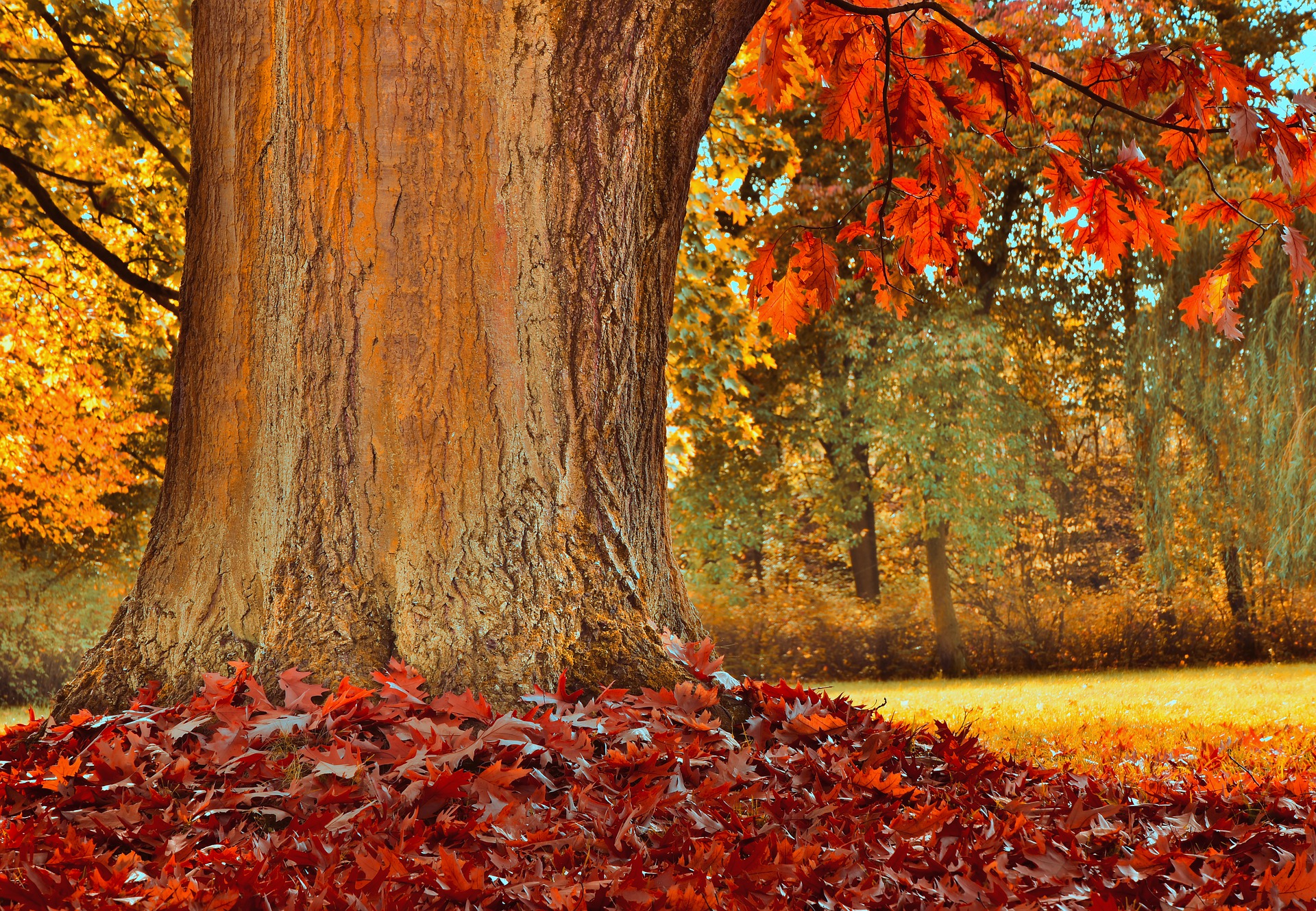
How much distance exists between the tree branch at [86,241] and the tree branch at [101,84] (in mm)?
861

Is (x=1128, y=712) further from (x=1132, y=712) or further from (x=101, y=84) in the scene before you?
(x=101, y=84)

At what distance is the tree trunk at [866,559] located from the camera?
1800 cm

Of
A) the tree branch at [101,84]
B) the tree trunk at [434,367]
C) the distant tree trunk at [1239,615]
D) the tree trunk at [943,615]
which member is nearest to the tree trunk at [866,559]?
the tree trunk at [943,615]

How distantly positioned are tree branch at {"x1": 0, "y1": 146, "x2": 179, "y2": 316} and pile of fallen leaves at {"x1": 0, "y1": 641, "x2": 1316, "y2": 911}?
512 centimetres

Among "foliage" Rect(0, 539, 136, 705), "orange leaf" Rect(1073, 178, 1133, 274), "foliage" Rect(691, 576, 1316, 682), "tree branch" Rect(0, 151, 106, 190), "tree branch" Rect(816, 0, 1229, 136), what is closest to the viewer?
"tree branch" Rect(816, 0, 1229, 136)

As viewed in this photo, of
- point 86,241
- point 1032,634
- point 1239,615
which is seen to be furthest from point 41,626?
point 1239,615

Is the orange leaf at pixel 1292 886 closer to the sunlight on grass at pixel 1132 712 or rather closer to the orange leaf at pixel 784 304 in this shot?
the sunlight on grass at pixel 1132 712

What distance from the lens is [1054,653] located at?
568 inches

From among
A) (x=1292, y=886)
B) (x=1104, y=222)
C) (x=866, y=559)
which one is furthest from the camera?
(x=866, y=559)

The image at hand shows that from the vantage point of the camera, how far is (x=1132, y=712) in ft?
24.0

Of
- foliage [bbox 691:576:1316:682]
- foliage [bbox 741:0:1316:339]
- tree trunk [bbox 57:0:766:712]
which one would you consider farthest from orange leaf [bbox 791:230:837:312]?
foliage [bbox 691:576:1316:682]

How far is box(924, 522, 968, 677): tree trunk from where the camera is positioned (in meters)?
14.5

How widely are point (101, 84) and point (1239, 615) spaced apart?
15784 millimetres

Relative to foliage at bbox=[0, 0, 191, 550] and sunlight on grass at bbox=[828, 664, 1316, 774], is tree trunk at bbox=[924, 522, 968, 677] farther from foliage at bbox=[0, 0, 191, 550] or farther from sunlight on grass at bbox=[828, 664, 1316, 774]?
foliage at bbox=[0, 0, 191, 550]
